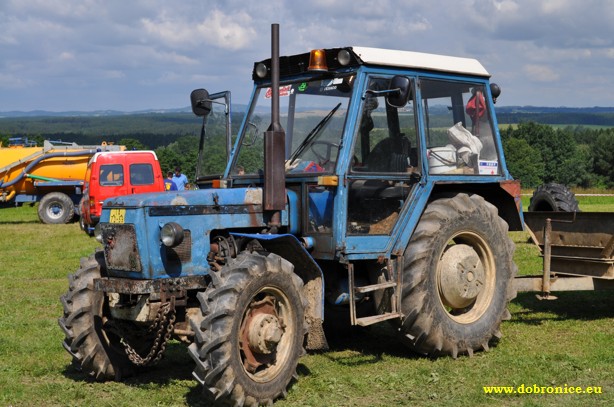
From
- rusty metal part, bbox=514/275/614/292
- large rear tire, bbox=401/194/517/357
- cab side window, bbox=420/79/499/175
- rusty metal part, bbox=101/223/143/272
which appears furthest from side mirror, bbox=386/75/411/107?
rusty metal part, bbox=514/275/614/292

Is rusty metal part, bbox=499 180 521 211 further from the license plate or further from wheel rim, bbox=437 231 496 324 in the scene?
the license plate

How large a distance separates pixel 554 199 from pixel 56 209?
19553mm

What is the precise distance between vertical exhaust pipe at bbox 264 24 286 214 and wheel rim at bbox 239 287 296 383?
A: 0.78 m

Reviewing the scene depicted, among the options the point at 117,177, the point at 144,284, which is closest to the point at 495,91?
the point at 144,284

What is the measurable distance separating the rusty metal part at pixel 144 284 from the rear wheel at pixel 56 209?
2202 centimetres

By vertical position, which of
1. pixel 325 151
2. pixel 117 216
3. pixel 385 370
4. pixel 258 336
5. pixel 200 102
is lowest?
pixel 385 370

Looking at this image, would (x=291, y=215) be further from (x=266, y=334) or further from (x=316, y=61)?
(x=316, y=61)

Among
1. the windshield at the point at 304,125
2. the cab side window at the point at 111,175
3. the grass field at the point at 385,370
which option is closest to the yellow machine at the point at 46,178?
the cab side window at the point at 111,175

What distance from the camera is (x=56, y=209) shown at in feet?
91.1

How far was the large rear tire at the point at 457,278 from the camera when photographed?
23.4ft

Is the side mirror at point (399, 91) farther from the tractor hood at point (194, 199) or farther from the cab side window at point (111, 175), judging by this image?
the cab side window at point (111, 175)

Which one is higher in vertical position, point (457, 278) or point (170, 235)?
point (170, 235)

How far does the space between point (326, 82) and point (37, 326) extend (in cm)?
443

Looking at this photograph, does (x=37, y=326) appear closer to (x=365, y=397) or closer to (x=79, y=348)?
(x=79, y=348)
